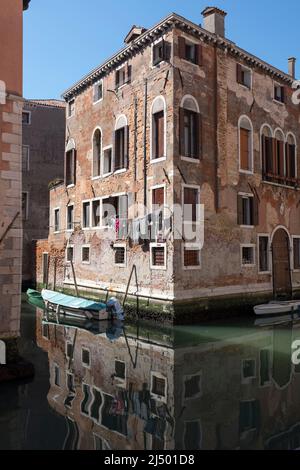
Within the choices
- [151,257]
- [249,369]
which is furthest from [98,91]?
[249,369]

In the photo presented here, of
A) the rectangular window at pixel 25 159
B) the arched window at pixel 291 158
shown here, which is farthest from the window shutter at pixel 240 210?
the rectangular window at pixel 25 159

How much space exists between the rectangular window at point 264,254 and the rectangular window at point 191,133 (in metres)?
4.39

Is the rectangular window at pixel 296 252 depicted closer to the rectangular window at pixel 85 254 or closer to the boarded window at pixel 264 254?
the boarded window at pixel 264 254

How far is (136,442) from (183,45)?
11533 mm

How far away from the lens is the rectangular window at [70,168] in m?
17.7

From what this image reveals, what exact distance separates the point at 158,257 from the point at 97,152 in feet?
19.5

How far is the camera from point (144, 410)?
586cm

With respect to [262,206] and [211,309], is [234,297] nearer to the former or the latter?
[211,309]

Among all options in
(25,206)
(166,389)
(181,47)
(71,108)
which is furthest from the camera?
(25,206)

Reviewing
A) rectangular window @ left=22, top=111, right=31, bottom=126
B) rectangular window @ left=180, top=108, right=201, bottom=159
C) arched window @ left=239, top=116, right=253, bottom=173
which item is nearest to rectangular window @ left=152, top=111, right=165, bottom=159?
rectangular window @ left=180, top=108, right=201, bottom=159

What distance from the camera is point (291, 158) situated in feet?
55.8

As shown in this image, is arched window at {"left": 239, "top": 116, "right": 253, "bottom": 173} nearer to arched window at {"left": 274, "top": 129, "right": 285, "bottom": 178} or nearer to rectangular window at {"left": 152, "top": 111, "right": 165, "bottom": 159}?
arched window at {"left": 274, "top": 129, "right": 285, "bottom": 178}

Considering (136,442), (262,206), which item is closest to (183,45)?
(262,206)

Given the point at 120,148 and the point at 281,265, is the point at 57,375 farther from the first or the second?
the point at 281,265
